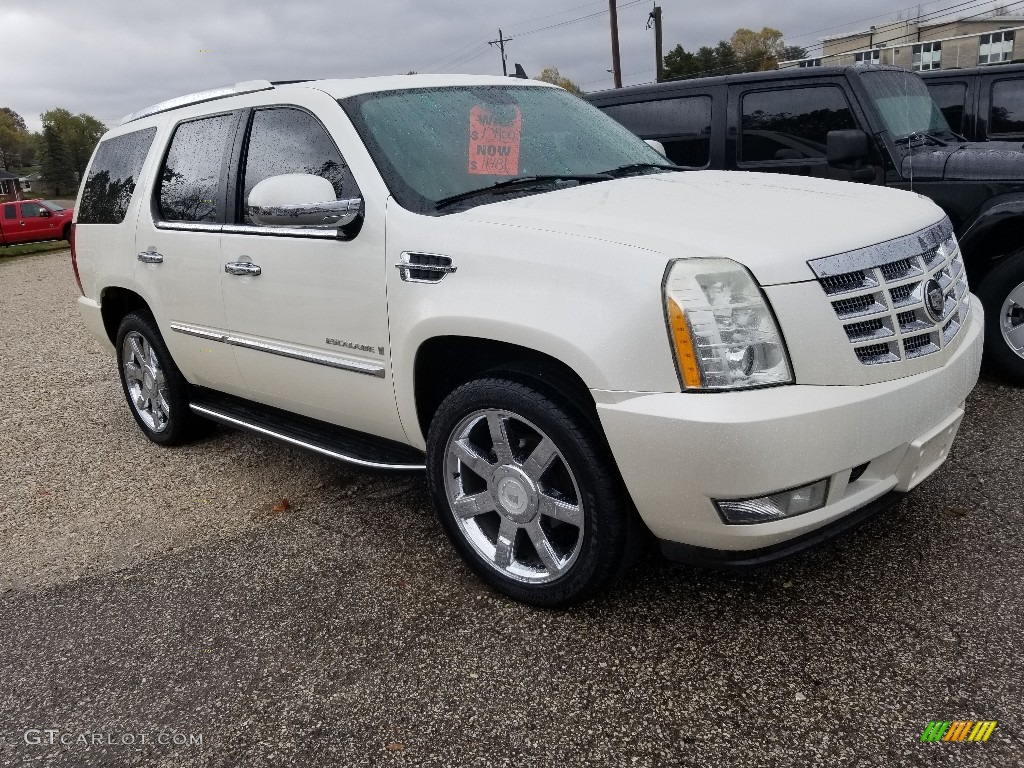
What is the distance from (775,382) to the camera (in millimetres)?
2441

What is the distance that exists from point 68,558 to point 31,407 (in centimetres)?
318

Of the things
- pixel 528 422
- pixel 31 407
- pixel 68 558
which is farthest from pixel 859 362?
pixel 31 407

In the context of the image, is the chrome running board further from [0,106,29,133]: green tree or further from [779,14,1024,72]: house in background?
[0,106,29,133]: green tree

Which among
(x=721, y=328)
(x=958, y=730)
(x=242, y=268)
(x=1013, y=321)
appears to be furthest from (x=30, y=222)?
(x=958, y=730)

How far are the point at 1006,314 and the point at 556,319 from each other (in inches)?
143

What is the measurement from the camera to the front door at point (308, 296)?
327 cm

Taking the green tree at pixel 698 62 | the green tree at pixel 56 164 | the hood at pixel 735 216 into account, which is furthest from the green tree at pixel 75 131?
the hood at pixel 735 216

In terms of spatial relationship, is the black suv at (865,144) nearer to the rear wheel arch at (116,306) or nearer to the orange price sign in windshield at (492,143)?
the orange price sign in windshield at (492,143)

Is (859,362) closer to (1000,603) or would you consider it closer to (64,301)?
(1000,603)

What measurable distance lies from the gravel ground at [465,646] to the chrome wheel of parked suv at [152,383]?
0.77 metres

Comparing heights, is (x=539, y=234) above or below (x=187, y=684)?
above

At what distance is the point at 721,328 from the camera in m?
2.44

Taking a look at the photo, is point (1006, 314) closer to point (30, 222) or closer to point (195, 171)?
point (195, 171)

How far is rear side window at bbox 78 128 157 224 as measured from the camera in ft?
15.5
